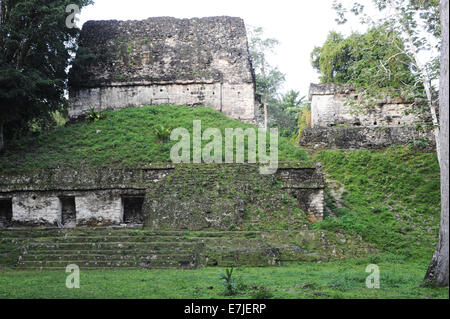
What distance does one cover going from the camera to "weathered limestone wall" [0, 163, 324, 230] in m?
13.1

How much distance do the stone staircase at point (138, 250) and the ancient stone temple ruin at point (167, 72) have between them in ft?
34.0

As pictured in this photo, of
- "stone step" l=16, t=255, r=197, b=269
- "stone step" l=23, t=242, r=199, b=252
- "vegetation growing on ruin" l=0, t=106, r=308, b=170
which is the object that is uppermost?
"vegetation growing on ruin" l=0, t=106, r=308, b=170

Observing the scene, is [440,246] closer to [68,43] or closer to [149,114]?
[149,114]

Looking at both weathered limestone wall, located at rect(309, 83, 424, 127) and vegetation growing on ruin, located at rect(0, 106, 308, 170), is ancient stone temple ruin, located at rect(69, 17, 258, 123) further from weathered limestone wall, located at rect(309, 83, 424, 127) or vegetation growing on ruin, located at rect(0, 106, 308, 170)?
weathered limestone wall, located at rect(309, 83, 424, 127)

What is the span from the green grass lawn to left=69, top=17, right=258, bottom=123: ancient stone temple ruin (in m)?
12.2

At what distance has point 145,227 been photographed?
12703 mm

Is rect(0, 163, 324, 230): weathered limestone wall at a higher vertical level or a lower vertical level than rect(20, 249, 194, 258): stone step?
higher

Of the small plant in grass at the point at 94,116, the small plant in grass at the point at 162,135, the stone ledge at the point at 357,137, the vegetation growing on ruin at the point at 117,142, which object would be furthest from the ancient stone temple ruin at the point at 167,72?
the small plant in grass at the point at 162,135

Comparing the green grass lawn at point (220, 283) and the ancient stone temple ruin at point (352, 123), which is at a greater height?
the ancient stone temple ruin at point (352, 123)

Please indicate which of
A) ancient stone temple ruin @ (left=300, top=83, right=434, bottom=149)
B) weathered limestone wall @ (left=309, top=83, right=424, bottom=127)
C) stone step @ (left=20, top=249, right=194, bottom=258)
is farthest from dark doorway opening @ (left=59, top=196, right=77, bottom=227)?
weathered limestone wall @ (left=309, top=83, right=424, bottom=127)

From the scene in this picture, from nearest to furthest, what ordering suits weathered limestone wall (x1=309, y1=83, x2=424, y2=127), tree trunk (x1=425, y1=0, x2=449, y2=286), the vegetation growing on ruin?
tree trunk (x1=425, y1=0, x2=449, y2=286) → the vegetation growing on ruin → weathered limestone wall (x1=309, y1=83, x2=424, y2=127)

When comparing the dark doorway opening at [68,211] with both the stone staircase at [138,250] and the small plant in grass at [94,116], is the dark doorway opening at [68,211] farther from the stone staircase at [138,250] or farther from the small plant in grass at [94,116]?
the small plant in grass at [94,116]

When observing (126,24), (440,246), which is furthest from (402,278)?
(126,24)

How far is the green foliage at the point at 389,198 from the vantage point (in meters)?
12.5
